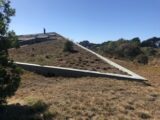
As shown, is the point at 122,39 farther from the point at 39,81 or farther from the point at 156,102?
the point at 156,102

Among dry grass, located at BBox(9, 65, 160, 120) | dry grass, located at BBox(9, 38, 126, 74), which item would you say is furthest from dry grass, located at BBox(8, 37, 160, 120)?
dry grass, located at BBox(9, 38, 126, 74)

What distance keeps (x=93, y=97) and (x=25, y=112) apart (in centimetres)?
337

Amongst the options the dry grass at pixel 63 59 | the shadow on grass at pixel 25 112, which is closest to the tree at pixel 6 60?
the shadow on grass at pixel 25 112

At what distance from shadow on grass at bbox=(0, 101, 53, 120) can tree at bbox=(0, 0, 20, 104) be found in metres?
0.51

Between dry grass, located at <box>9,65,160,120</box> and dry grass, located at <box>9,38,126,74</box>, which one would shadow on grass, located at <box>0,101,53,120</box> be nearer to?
A: dry grass, located at <box>9,65,160,120</box>

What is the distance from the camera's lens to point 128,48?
153 ft

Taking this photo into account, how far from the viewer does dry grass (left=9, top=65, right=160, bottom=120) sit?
13.6m

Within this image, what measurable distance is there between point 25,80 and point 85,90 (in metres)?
4.73

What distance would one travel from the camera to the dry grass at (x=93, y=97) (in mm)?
13555

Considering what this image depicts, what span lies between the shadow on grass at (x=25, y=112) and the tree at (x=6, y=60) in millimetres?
508

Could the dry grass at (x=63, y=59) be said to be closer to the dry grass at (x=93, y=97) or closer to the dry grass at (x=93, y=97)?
the dry grass at (x=93, y=97)

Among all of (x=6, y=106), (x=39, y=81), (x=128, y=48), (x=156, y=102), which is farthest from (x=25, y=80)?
(x=128, y=48)

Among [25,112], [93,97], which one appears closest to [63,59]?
[93,97]

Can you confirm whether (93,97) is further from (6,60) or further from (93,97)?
(6,60)
